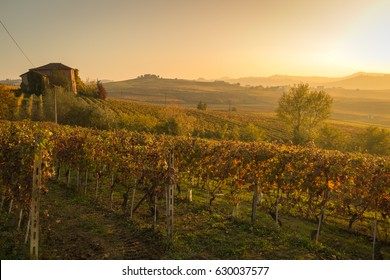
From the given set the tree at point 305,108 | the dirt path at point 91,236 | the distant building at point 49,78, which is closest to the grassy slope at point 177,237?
the dirt path at point 91,236

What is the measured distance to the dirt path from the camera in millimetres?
8453

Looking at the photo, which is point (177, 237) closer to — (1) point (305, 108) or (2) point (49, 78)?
(1) point (305, 108)

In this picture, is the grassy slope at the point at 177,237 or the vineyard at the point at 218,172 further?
the vineyard at the point at 218,172

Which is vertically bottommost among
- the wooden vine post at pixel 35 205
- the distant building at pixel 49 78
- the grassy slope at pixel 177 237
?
the grassy slope at pixel 177 237

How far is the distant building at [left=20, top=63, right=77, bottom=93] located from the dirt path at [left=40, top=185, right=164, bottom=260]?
63.1m

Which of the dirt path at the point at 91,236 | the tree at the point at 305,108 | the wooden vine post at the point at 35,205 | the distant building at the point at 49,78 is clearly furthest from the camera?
the distant building at the point at 49,78

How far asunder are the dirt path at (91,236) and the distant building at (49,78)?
2483 inches

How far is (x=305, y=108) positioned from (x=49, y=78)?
56.6 metres

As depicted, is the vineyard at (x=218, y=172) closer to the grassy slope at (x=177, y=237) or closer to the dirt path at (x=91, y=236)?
the grassy slope at (x=177, y=237)

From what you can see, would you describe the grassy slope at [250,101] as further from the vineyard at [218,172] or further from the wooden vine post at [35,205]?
the wooden vine post at [35,205]

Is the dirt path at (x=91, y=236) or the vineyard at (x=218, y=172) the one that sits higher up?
the vineyard at (x=218, y=172)

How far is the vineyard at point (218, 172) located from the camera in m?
8.74

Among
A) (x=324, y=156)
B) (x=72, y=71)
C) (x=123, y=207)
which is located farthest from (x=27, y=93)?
(x=324, y=156)

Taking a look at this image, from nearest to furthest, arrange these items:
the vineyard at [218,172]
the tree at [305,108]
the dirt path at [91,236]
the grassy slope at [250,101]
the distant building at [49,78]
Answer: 1. the dirt path at [91,236]
2. the vineyard at [218,172]
3. the tree at [305,108]
4. the distant building at [49,78]
5. the grassy slope at [250,101]
